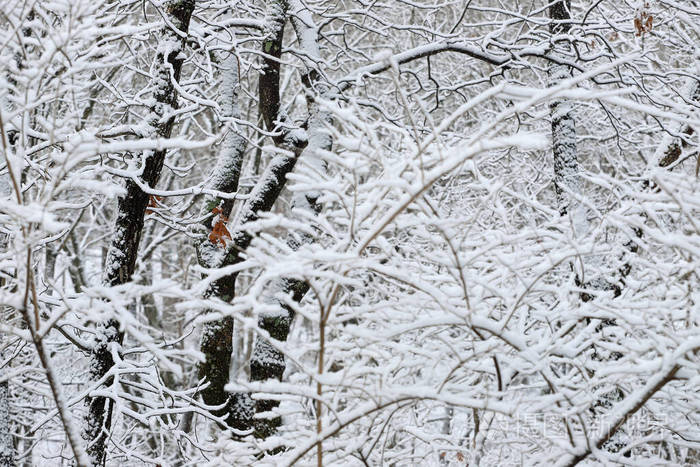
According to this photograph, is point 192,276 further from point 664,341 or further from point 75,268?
point 664,341

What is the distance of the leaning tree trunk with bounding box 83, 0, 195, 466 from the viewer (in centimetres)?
408

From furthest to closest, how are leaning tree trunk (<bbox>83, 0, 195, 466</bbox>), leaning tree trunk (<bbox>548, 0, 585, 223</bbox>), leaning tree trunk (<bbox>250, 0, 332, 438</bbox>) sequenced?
leaning tree trunk (<bbox>250, 0, 332, 438</bbox>), leaning tree trunk (<bbox>548, 0, 585, 223</bbox>), leaning tree trunk (<bbox>83, 0, 195, 466</bbox>)

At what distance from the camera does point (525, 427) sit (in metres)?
2.82

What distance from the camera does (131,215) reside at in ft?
13.8

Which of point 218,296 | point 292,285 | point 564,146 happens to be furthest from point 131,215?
point 564,146

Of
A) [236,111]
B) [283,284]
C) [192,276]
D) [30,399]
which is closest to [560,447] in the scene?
[283,284]

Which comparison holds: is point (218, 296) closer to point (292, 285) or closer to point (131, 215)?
point (292, 285)

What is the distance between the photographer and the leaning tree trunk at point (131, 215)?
4.08 meters

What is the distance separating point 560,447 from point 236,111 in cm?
456

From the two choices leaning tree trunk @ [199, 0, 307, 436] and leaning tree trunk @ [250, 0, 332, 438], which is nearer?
leaning tree trunk @ [250, 0, 332, 438]

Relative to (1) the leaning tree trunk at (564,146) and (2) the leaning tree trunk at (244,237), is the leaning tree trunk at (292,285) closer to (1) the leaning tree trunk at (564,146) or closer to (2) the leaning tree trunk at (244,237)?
(2) the leaning tree trunk at (244,237)

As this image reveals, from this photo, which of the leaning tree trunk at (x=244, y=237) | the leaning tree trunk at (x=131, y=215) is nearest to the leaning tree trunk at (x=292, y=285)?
the leaning tree trunk at (x=244, y=237)

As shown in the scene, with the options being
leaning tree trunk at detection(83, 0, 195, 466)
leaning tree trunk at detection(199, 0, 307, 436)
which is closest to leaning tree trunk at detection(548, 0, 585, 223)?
leaning tree trunk at detection(199, 0, 307, 436)

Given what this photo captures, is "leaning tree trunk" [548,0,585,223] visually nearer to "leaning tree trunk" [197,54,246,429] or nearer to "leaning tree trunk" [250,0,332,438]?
"leaning tree trunk" [250,0,332,438]
